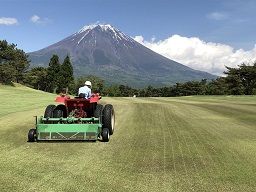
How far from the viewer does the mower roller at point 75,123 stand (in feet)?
44.5

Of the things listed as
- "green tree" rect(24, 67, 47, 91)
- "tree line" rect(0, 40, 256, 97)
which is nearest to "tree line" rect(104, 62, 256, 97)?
"tree line" rect(0, 40, 256, 97)

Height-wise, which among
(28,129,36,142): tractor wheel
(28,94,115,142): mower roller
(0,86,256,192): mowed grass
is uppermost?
(28,94,115,142): mower roller

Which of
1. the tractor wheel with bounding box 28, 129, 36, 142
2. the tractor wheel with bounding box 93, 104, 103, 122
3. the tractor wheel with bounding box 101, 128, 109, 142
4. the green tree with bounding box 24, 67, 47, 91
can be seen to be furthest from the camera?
the green tree with bounding box 24, 67, 47, 91

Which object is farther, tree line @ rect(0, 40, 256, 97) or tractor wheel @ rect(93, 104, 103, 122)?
tree line @ rect(0, 40, 256, 97)

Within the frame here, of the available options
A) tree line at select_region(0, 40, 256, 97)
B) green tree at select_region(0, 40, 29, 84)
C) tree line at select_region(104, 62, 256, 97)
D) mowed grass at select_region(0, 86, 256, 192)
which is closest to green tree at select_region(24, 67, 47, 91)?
tree line at select_region(0, 40, 256, 97)

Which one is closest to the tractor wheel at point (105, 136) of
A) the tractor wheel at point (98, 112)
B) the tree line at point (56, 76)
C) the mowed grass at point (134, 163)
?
the mowed grass at point (134, 163)

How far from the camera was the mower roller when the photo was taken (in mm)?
13562

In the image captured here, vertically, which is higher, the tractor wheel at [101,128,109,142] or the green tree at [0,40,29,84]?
the green tree at [0,40,29,84]

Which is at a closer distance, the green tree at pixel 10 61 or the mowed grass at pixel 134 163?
the mowed grass at pixel 134 163

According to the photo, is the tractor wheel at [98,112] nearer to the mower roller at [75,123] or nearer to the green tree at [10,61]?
the mower roller at [75,123]

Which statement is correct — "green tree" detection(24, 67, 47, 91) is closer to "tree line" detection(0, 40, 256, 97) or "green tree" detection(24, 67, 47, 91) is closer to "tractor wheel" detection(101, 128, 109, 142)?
"tree line" detection(0, 40, 256, 97)

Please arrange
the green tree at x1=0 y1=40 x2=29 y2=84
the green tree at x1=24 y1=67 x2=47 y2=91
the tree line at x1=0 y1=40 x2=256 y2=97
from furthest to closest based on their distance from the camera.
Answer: the green tree at x1=24 y1=67 x2=47 y2=91
the tree line at x1=0 y1=40 x2=256 y2=97
the green tree at x1=0 y1=40 x2=29 y2=84

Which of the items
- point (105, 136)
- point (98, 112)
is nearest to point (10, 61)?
point (98, 112)

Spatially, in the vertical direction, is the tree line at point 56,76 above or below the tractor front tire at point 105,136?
above
